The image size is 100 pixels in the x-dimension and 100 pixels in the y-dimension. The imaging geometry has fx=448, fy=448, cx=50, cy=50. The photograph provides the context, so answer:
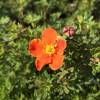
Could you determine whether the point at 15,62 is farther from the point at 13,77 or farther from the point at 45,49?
the point at 45,49

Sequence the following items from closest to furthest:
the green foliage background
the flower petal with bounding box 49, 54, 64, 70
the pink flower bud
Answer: the flower petal with bounding box 49, 54, 64, 70 < the green foliage background < the pink flower bud

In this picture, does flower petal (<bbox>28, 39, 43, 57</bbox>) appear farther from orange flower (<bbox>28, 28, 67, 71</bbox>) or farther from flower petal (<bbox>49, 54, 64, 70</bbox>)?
flower petal (<bbox>49, 54, 64, 70</bbox>)

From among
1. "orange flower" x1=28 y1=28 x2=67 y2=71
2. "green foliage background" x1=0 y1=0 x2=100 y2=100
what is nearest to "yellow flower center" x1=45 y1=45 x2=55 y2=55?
"orange flower" x1=28 y1=28 x2=67 y2=71

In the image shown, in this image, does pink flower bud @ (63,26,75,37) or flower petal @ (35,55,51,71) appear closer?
flower petal @ (35,55,51,71)

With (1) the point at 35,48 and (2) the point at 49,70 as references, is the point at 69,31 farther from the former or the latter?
(1) the point at 35,48

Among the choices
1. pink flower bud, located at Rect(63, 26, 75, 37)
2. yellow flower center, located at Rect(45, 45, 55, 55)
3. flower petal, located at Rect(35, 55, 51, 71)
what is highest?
yellow flower center, located at Rect(45, 45, 55, 55)

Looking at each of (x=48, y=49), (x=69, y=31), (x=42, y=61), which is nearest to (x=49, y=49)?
(x=48, y=49)

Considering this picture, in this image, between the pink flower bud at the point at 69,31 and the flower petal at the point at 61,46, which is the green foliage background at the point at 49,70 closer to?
the pink flower bud at the point at 69,31

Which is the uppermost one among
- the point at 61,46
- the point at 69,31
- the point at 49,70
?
the point at 61,46
